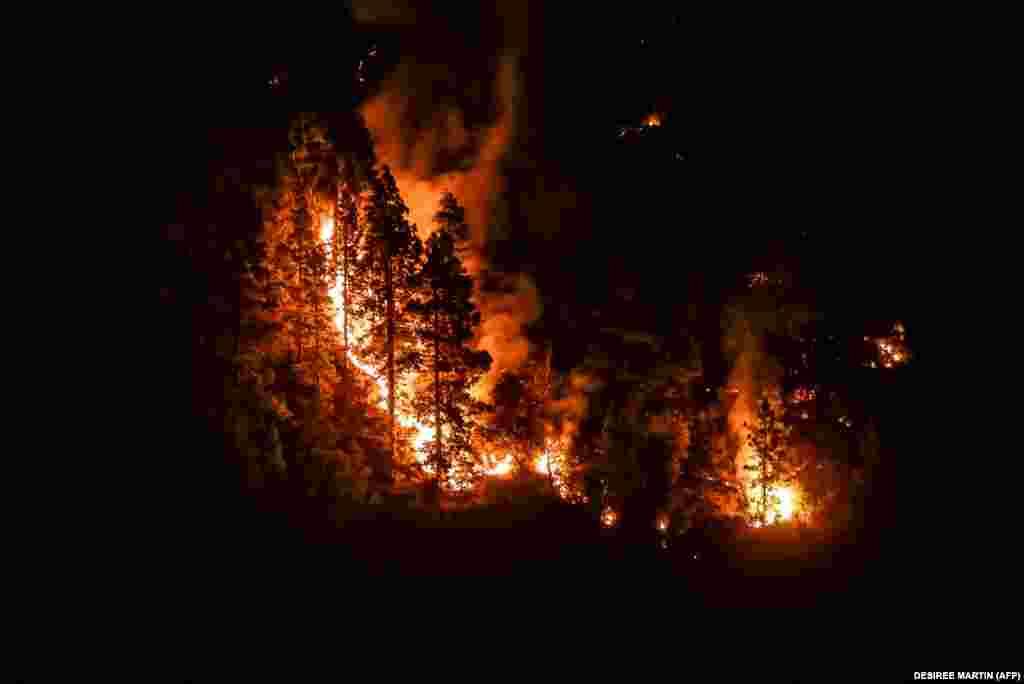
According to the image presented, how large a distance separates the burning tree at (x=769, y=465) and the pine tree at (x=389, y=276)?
11612 millimetres

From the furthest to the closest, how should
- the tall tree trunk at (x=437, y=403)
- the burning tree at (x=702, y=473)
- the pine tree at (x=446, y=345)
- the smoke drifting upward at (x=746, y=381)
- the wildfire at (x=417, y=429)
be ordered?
the smoke drifting upward at (x=746, y=381), the burning tree at (x=702, y=473), the wildfire at (x=417, y=429), the tall tree trunk at (x=437, y=403), the pine tree at (x=446, y=345)

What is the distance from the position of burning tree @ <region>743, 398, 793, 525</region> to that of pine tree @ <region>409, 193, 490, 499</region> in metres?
9.39

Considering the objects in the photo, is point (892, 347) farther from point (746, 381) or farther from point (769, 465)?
point (769, 465)

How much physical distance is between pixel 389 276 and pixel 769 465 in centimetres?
1412

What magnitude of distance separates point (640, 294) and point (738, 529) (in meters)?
8.47

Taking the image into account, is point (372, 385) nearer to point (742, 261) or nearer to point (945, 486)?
point (742, 261)

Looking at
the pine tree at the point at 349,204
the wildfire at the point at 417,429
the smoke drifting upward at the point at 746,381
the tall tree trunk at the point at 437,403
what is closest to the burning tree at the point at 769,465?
the smoke drifting upward at the point at 746,381

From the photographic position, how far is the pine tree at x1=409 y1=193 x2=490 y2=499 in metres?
20.1

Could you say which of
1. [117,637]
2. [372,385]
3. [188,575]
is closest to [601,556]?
[372,385]

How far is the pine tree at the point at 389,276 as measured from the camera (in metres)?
20.5

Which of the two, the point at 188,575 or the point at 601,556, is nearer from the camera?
the point at 188,575

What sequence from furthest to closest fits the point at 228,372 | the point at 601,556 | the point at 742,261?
the point at 742,261
the point at 601,556
the point at 228,372

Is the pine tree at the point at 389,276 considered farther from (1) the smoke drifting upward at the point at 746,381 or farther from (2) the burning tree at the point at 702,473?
(1) the smoke drifting upward at the point at 746,381

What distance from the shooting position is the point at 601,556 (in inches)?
753
